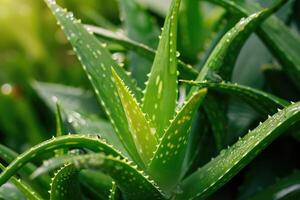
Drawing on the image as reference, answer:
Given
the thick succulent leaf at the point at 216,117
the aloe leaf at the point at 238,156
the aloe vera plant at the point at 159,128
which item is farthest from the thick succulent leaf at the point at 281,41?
the aloe leaf at the point at 238,156

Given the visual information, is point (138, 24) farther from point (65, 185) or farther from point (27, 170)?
point (65, 185)

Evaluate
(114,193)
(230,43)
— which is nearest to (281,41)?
(230,43)

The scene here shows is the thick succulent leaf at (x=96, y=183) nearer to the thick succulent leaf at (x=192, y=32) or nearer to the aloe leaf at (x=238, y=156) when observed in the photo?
the aloe leaf at (x=238, y=156)

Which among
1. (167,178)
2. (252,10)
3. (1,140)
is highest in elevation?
(252,10)

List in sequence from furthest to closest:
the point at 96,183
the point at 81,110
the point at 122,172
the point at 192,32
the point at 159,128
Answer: the point at 192,32, the point at 81,110, the point at 96,183, the point at 159,128, the point at 122,172

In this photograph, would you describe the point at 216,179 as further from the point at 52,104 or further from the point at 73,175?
the point at 52,104

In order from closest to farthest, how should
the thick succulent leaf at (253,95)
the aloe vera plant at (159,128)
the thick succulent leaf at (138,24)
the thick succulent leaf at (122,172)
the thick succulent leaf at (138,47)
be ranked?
the thick succulent leaf at (122,172) < the aloe vera plant at (159,128) < the thick succulent leaf at (253,95) < the thick succulent leaf at (138,47) < the thick succulent leaf at (138,24)

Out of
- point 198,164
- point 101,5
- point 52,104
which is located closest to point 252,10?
point 198,164
